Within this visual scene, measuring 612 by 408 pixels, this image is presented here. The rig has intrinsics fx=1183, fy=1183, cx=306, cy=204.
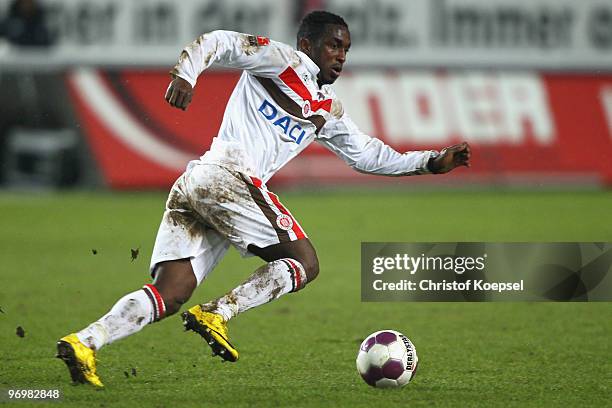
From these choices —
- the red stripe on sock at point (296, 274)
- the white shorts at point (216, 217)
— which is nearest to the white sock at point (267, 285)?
the red stripe on sock at point (296, 274)

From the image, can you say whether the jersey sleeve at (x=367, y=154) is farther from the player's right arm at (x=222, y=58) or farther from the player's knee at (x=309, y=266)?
the player's knee at (x=309, y=266)

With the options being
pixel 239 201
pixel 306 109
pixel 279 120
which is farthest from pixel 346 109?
pixel 239 201

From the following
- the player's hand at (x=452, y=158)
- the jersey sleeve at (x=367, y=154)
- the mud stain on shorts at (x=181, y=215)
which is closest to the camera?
the mud stain on shorts at (x=181, y=215)

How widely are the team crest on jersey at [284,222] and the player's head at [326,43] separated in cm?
77

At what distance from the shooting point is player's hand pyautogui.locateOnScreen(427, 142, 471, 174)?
20.3 feet

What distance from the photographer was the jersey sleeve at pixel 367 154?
632 centimetres

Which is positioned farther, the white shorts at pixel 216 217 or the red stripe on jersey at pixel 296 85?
the red stripe on jersey at pixel 296 85

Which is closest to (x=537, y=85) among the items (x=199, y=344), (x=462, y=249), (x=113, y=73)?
(x=113, y=73)

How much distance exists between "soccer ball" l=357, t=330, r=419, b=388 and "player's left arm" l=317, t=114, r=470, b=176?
1.03 meters

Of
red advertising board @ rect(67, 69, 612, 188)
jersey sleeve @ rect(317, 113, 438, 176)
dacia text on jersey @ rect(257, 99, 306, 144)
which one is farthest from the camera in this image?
red advertising board @ rect(67, 69, 612, 188)

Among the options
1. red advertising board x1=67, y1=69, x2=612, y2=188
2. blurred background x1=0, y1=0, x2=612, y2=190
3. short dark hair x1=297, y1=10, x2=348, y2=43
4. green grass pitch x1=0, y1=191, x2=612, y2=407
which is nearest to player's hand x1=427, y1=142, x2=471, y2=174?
short dark hair x1=297, y1=10, x2=348, y2=43

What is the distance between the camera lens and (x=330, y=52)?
598cm

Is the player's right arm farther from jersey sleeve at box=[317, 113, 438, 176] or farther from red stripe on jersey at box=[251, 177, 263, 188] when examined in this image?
jersey sleeve at box=[317, 113, 438, 176]

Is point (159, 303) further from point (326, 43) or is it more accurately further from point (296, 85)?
point (326, 43)
